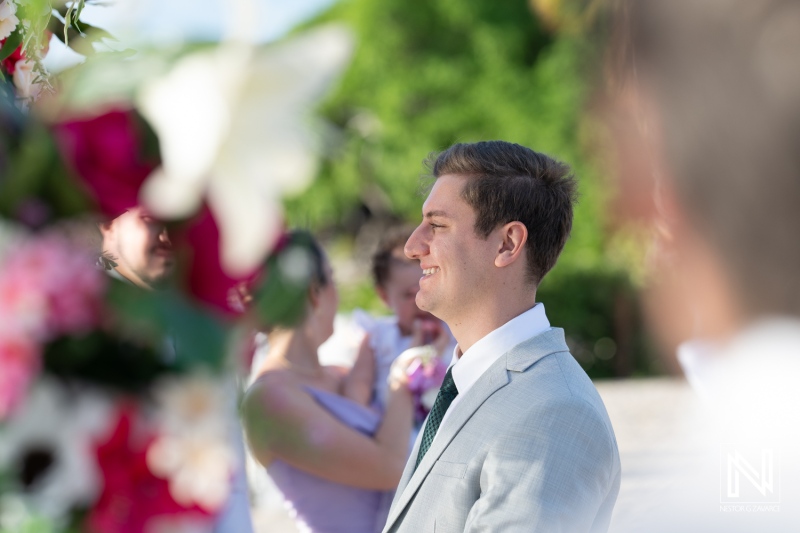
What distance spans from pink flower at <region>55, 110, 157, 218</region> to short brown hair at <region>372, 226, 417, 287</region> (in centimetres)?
336

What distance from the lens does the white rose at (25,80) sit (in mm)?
Result: 1010

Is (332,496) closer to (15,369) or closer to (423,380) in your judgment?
(423,380)

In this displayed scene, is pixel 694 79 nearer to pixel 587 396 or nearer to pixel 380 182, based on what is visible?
pixel 587 396

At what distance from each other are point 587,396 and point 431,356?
135cm

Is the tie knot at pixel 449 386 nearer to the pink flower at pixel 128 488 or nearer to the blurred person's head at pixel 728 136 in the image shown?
the pink flower at pixel 128 488

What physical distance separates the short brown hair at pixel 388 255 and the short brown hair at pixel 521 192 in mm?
1636

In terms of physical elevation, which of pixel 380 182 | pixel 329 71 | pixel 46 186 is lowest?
pixel 380 182

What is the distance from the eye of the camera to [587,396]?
1.94m

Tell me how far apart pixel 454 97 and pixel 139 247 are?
17450 millimetres

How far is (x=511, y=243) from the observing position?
2.34 m

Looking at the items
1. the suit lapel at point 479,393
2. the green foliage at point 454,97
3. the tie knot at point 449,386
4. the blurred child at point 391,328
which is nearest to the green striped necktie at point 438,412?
the tie knot at point 449,386

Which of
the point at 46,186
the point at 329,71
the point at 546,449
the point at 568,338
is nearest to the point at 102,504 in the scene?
the point at 46,186

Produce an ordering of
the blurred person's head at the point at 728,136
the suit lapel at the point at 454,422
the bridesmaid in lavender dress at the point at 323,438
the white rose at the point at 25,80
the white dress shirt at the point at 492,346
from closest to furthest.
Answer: the blurred person's head at the point at 728,136 < the white rose at the point at 25,80 < the suit lapel at the point at 454,422 < the white dress shirt at the point at 492,346 < the bridesmaid in lavender dress at the point at 323,438

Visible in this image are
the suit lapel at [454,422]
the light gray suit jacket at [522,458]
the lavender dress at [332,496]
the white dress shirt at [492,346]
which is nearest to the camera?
the light gray suit jacket at [522,458]
